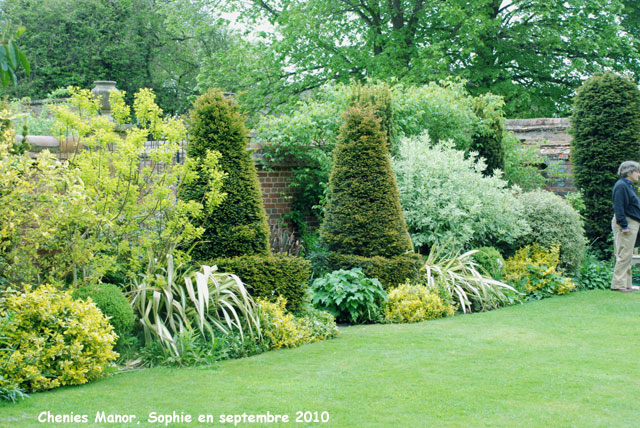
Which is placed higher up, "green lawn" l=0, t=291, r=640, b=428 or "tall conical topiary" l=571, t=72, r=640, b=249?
"tall conical topiary" l=571, t=72, r=640, b=249

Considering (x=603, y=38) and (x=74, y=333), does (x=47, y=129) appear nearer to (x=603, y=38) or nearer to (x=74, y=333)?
(x=74, y=333)

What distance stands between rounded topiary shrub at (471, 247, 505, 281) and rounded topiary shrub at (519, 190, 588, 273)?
1.09 metres

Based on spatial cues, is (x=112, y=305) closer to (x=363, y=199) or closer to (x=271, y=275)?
(x=271, y=275)

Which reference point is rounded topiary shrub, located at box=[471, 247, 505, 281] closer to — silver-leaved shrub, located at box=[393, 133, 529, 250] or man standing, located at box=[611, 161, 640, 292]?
silver-leaved shrub, located at box=[393, 133, 529, 250]

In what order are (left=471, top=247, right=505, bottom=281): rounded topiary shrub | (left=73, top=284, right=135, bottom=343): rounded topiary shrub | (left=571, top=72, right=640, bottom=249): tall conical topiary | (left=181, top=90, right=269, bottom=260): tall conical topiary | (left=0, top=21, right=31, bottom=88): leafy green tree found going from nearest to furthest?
(left=0, top=21, right=31, bottom=88): leafy green tree, (left=73, top=284, right=135, bottom=343): rounded topiary shrub, (left=181, top=90, right=269, bottom=260): tall conical topiary, (left=471, top=247, right=505, bottom=281): rounded topiary shrub, (left=571, top=72, right=640, bottom=249): tall conical topiary

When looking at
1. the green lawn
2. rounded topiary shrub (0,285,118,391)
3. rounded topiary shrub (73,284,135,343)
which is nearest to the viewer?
the green lawn

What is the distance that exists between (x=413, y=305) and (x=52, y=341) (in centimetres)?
409

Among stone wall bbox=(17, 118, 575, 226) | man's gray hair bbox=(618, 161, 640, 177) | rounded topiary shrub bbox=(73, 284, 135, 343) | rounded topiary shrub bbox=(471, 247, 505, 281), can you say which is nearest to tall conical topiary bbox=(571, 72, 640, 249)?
stone wall bbox=(17, 118, 575, 226)

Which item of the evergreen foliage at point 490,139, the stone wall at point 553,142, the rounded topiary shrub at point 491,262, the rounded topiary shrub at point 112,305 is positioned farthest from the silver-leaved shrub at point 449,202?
the rounded topiary shrub at point 112,305

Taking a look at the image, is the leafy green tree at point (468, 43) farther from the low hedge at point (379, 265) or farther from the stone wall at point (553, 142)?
the low hedge at point (379, 265)

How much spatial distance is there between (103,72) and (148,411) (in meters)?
22.7

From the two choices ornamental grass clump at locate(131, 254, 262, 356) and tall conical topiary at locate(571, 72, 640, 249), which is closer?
ornamental grass clump at locate(131, 254, 262, 356)

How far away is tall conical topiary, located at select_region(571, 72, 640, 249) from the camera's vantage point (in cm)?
1164

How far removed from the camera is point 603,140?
1173cm
